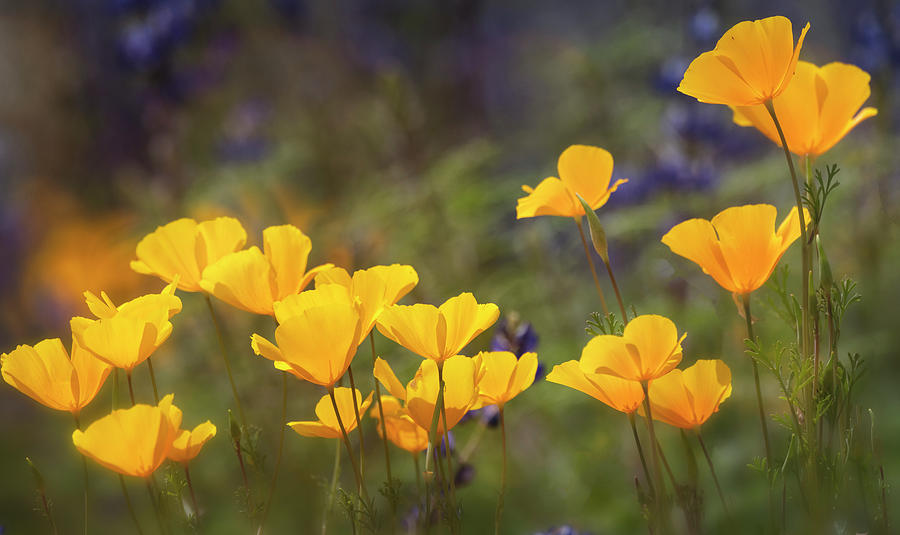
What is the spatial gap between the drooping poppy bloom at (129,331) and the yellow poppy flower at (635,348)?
0.14m

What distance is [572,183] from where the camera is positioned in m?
0.30

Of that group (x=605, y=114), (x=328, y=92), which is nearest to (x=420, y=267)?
(x=605, y=114)

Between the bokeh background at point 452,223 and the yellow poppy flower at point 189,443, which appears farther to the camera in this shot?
the bokeh background at point 452,223

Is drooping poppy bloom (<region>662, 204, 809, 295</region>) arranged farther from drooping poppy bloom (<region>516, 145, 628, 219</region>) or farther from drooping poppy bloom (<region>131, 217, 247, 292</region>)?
drooping poppy bloom (<region>131, 217, 247, 292</region>)

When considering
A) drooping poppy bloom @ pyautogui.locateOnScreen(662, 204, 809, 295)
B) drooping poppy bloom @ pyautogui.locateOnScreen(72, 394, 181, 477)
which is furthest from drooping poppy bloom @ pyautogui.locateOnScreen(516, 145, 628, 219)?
drooping poppy bloom @ pyautogui.locateOnScreen(72, 394, 181, 477)

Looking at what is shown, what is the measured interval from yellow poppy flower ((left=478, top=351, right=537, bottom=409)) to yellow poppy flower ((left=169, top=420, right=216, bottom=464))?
0.09 m

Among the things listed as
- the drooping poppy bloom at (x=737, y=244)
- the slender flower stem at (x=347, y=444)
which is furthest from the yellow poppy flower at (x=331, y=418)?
the drooping poppy bloom at (x=737, y=244)

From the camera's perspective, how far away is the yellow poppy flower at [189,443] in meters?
0.26

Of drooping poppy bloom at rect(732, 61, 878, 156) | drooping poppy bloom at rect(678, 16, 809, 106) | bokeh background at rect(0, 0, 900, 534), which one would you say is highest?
drooping poppy bloom at rect(678, 16, 809, 106)

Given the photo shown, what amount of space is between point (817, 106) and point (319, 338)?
0.20 metres

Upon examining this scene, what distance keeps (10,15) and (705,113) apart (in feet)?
9.08

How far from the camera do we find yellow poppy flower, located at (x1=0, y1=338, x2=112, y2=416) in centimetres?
26

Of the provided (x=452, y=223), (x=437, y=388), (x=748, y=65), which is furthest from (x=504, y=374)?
(x=452, y=223)

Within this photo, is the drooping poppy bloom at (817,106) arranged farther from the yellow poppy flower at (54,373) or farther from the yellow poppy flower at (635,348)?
the yellow poppy flower at (54,373)
